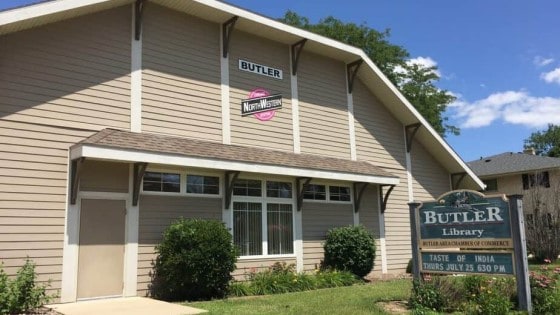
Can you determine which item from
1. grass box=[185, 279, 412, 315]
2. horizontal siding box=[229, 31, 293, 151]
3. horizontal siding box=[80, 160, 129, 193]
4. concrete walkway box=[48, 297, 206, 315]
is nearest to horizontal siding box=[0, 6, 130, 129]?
horizontal siding box=[80, 160, 129, 193]

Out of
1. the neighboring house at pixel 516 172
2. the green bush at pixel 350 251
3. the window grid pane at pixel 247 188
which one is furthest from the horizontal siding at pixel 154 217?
the neighboring house at pixel 516 172

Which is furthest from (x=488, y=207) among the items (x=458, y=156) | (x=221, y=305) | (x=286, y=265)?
(x=458, y=156)

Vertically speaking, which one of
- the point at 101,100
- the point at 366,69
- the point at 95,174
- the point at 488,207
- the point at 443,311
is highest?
the point at 366,69

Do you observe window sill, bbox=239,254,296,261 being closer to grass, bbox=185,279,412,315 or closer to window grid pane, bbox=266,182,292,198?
window grid pane, bbox=266,182,292,198

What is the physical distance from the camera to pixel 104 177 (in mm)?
10375

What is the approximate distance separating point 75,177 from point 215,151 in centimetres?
305

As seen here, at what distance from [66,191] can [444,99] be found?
2817cm

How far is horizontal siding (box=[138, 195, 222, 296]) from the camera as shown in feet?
34.9

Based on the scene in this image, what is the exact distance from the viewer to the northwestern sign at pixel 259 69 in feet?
44.1

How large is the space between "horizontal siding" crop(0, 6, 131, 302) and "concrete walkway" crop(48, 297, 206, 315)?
2.56 ft

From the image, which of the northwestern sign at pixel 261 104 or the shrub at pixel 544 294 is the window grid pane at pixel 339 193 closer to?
the northwestern sign at pixel 261 104

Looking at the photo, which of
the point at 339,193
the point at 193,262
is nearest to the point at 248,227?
the point at 193,262

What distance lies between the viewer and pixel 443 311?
8398mm

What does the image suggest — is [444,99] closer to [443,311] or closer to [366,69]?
[366,69]
